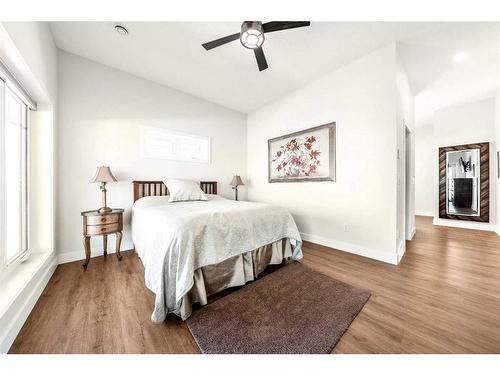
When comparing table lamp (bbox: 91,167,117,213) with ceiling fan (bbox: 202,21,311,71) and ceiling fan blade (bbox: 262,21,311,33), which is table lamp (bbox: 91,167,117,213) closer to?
ceiling fan (bbox: 202,21,311,71)

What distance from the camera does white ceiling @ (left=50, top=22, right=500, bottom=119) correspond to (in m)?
2.04

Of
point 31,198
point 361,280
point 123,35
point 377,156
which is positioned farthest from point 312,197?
point 31,198

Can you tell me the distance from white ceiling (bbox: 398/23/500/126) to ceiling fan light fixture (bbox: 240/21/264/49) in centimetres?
182

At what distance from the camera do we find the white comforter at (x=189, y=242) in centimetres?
134

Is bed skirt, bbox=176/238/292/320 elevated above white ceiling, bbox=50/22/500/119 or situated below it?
below

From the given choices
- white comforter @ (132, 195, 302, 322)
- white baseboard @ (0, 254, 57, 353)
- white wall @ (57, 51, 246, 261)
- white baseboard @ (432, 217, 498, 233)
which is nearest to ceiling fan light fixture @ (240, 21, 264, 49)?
white comforter @ (132, 195, 302, 322)

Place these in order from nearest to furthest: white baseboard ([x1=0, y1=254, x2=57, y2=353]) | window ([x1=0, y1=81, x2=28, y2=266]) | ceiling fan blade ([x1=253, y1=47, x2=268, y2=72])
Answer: white baseboard ([x1=0, y1=254, x2=57, y2=353]) < window ([x1=0, y1=81, x2=28, y2=266]) < ceiling fan blade ([x1=253, y1=47, x2=268, y2=72])

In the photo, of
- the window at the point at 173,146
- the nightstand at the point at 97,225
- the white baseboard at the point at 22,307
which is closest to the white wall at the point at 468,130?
the window at the point at 173,146

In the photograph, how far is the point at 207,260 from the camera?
151 cm

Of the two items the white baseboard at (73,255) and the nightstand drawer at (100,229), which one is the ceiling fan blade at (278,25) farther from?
the white baseboard at (73,255)

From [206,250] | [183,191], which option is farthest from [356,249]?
[183,191]
